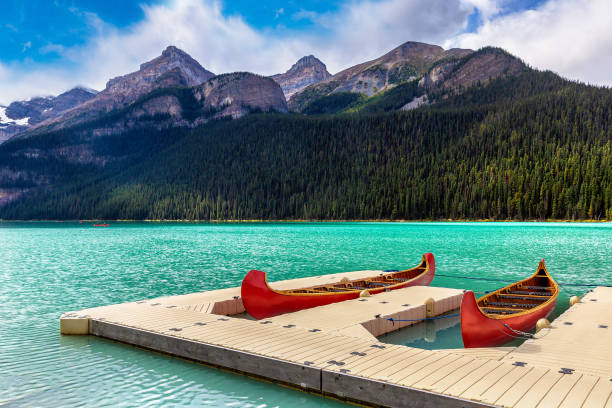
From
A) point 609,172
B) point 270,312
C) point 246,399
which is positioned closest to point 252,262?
point 270,312

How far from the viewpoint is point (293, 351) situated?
9242mm

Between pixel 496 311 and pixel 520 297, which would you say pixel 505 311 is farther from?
pixel 520 297

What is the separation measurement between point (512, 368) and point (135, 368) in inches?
322

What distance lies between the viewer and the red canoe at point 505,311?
11227 mm

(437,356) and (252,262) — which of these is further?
(252,262)

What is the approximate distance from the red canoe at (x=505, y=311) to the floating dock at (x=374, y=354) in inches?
28.1

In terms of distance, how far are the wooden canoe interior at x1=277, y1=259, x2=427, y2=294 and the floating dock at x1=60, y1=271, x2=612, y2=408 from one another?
2392 mm

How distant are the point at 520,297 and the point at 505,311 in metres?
2.80

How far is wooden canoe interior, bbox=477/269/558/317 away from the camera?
45.5ft

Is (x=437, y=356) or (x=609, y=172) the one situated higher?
(x=609, y=172)

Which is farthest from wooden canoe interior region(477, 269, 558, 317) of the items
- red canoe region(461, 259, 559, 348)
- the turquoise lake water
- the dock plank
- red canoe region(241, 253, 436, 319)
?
the dock plank

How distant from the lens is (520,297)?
630 inches

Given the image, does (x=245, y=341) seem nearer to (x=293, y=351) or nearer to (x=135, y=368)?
(x=293, y=351)

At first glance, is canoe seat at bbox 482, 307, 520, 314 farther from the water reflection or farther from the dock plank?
the dock plank
